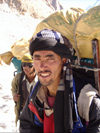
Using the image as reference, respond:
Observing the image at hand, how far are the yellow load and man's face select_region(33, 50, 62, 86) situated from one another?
25cm

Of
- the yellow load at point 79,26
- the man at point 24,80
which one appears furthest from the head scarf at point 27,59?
the yellow load at point 79,26

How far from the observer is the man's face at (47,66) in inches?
54.5

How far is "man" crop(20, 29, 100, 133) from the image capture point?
1.26 metres

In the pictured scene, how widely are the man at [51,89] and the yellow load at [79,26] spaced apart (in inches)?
6.0

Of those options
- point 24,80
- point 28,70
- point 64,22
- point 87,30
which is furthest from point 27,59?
point 87,30

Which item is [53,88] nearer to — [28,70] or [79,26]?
[79,26]

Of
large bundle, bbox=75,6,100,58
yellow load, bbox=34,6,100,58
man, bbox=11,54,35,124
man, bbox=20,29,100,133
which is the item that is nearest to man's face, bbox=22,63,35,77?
man, bbox=11,54,35,124

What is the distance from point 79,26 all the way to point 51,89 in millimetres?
572

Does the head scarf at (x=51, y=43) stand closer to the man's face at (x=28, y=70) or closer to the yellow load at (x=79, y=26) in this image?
the yellow load at (x=79, y=26)

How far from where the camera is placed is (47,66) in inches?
54.8

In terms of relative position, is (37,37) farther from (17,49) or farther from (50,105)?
(17,49)

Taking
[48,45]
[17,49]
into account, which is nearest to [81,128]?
[48,45]

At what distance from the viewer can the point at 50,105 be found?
1.43 m

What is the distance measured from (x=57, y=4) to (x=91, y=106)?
3421 inches
